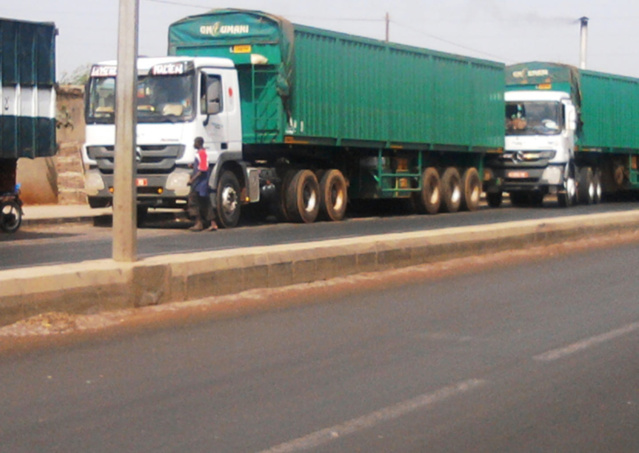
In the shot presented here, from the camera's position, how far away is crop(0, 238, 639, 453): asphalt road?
217 inches

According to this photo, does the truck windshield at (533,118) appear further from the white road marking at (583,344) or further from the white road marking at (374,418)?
the white road marking at (374,418)

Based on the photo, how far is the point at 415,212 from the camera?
27531mm

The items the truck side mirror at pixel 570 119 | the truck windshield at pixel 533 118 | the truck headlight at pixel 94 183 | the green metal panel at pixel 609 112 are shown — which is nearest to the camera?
the truck headlight at pixel 94 183

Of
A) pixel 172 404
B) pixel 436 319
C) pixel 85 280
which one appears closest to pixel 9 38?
pixel 85 280

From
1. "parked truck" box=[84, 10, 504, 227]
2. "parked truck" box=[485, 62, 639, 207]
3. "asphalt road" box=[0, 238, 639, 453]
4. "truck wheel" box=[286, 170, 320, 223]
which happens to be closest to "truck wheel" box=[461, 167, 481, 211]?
"parked truck" box=[84, 10, 504, 227]

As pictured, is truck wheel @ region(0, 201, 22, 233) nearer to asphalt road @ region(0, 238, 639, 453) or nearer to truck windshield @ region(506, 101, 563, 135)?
asphalt road @ region(0, 238, 639, 453)

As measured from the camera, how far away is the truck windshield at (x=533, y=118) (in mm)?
29391

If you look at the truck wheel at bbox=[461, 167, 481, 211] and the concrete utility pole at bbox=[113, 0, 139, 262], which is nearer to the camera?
the concrete utility pole at bbox=[113, 0, 139, 262]

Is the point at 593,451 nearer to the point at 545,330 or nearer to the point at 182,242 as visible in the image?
the point at 545,330

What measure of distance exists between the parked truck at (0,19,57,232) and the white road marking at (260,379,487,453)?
1129 cm

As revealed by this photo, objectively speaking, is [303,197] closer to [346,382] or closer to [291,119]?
[291,119]

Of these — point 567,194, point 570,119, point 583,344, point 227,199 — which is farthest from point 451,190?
point 583,344

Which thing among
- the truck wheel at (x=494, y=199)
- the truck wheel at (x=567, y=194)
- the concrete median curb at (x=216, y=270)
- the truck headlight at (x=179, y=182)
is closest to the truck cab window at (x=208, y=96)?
the truck headlight at (x=179, y=182)

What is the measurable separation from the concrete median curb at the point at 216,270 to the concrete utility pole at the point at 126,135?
0.83 feet
